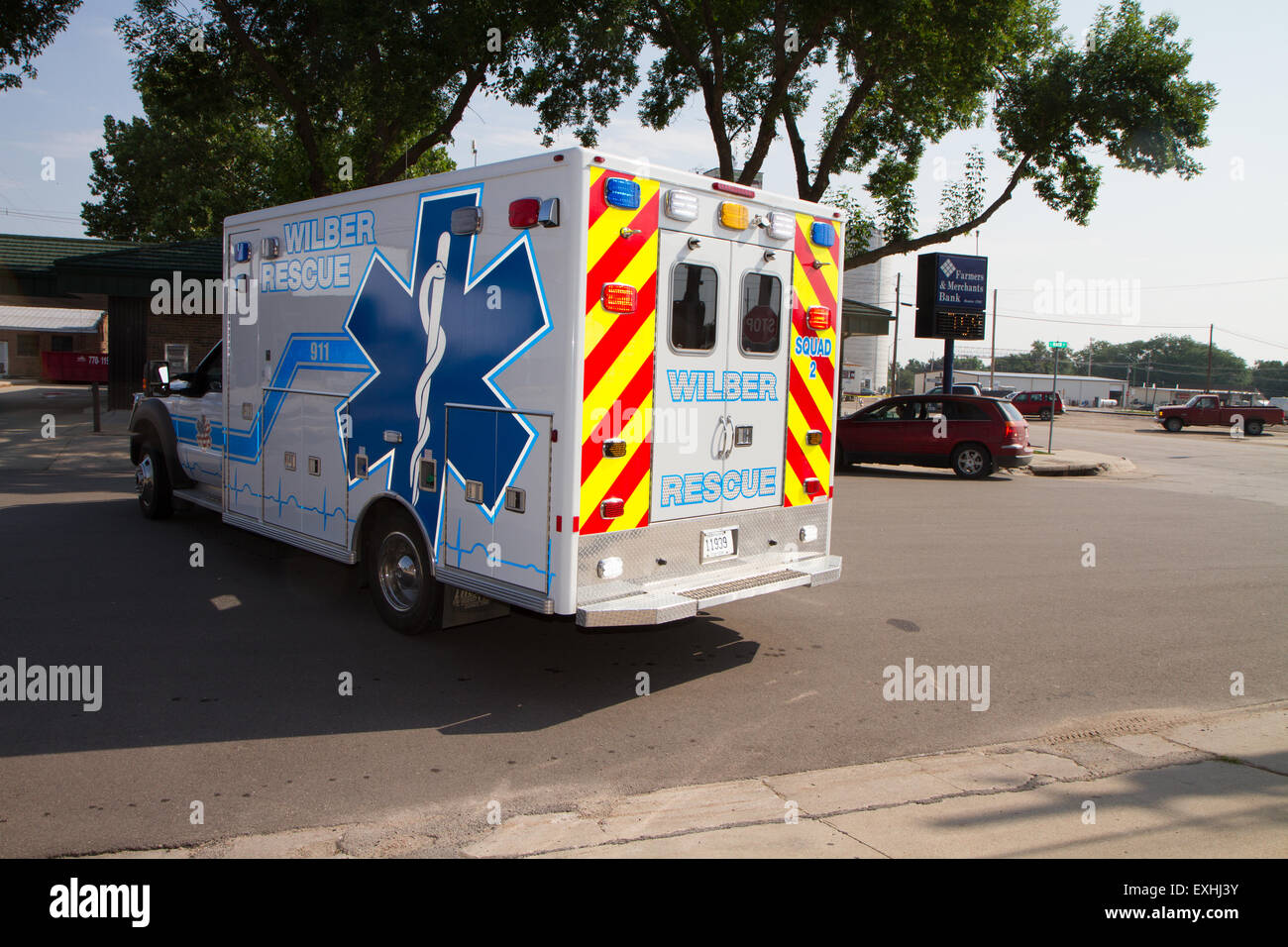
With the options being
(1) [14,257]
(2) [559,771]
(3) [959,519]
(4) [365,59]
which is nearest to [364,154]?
(4) [365,59]

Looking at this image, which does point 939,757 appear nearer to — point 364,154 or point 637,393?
point 637,393

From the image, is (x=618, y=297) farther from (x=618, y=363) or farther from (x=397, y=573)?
(x=397, y=573)

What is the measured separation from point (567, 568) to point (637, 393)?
1145 mm

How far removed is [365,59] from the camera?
15.6 m

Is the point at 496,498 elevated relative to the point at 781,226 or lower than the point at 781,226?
lower

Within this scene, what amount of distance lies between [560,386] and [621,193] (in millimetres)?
1179

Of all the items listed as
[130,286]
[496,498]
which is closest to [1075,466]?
[496,498]

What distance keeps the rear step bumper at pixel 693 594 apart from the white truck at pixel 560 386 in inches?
0.7

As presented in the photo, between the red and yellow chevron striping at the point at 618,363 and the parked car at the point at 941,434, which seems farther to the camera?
the parked car at the point at 941,434

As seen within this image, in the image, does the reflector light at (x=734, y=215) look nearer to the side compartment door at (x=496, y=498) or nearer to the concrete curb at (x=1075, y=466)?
the side compartment door at (x=496, y=498)

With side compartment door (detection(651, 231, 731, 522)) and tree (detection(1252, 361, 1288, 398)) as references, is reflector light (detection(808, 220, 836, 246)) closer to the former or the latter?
side compartment door (detection(651, 231, 731, 522))

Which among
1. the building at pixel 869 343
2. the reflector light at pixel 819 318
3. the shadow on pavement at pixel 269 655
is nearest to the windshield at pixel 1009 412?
the reflector light at pixel 819 318

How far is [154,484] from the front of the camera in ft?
35.2

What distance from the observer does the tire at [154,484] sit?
10.6 metres
